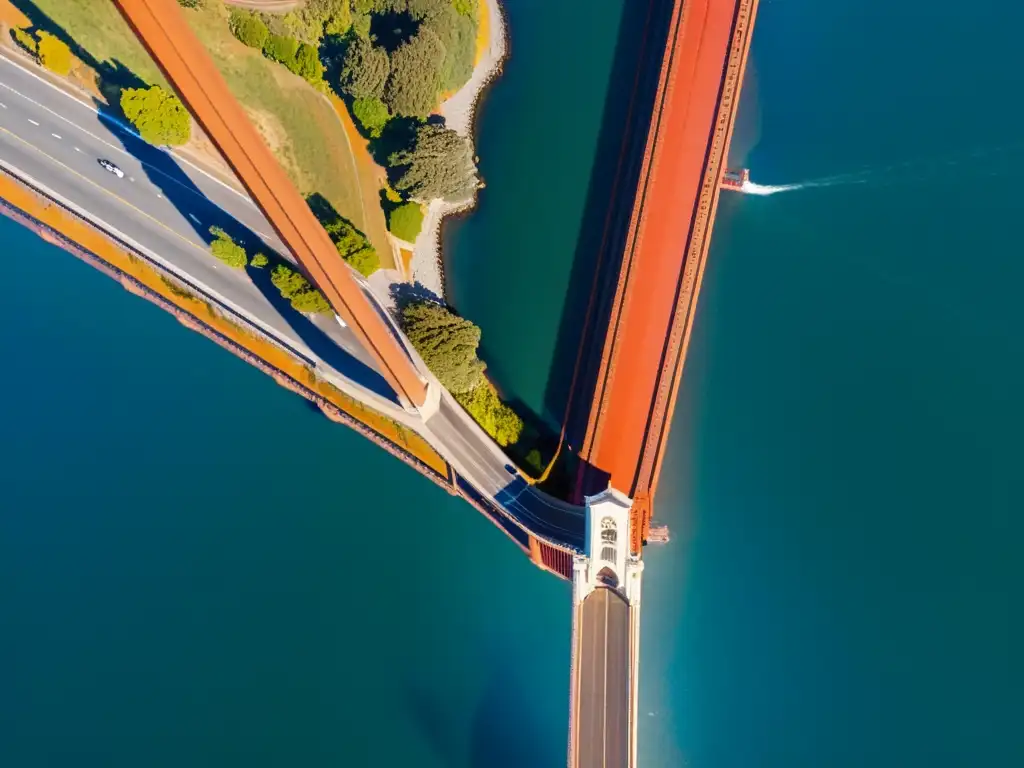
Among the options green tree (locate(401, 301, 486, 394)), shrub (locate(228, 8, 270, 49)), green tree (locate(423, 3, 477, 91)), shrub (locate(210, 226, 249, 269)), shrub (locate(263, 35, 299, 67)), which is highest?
green tree (locate(423, 3, 477, 91))

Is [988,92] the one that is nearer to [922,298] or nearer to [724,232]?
[922,298]

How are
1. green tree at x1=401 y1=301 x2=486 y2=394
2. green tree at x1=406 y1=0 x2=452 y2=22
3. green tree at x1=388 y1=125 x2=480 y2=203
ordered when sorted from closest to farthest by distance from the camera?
1. green tree at x1=401 y1=301 x2=486 y2=394
2. green tree at x1=388 y1=125 x2=480 y2=203
3. green tree at x1=406 y1=0 x2=452 y2=22

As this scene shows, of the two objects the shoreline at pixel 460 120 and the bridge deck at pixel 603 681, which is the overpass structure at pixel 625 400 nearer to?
the bridge deck at pixel 603 681

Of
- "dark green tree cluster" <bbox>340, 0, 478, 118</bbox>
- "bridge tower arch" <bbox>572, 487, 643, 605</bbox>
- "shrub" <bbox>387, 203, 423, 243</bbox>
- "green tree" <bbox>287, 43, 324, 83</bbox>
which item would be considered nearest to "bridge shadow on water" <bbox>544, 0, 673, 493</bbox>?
"bridge tower arch" <bbox>572, 487, 643, 605</bbox>

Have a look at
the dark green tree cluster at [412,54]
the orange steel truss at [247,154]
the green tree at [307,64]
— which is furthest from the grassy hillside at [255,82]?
the orange steel truss at [247,154]

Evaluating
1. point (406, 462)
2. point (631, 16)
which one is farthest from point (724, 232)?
point (406, 462)

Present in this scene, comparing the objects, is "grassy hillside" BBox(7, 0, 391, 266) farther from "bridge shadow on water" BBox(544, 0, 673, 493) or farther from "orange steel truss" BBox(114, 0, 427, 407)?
"bridge shadow on water" BBox(544, 0, 673, 493)

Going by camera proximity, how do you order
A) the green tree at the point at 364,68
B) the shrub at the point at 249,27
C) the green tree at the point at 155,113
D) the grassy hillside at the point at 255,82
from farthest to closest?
the grassy hillside at the point at 255,82 < the shrub at the point at 249,27 < the green tree at the point at 364,68 < the green tree at the point at 155,113
